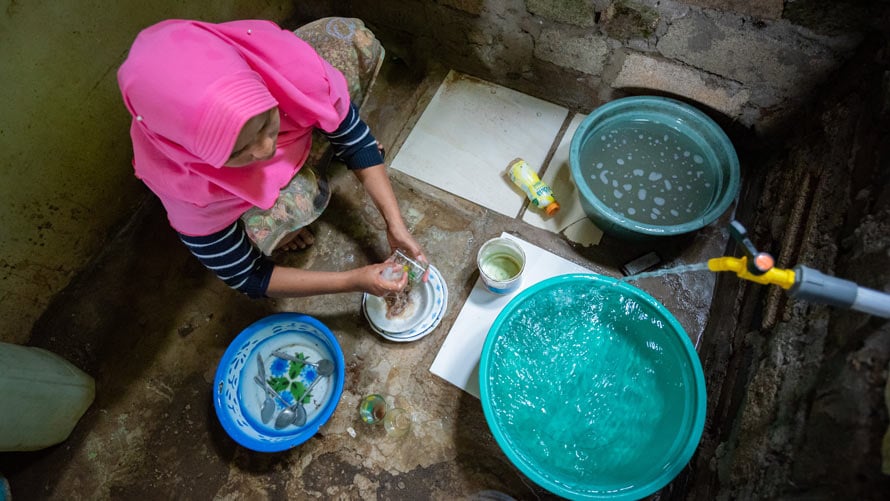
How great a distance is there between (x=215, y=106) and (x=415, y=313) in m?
1.04

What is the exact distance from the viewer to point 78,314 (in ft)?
6.46

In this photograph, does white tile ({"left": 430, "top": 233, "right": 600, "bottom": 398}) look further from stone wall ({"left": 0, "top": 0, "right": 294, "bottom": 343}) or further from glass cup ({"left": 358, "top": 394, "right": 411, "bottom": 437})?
stone wall ({"left": 0, "top": 0, "right": 294, "bottom": 343})

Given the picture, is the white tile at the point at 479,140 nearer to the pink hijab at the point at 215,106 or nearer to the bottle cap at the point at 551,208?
the bottle cap at the point at 551,208

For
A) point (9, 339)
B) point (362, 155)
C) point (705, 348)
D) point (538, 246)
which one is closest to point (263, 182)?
point (362, 155)

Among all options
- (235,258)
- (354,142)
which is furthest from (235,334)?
(354,142)

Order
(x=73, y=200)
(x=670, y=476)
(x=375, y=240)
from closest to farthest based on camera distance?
(x=670, y=476) < (x=73, y=200) < (x=375, y=240)

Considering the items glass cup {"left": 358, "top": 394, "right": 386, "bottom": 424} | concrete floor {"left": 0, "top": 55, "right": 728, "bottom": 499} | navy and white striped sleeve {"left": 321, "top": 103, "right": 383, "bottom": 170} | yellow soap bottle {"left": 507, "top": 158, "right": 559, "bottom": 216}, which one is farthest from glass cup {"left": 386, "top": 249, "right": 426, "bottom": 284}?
yellow soap bottle {"left": 507, "top": 158, "right": 559, "bottom": 216}

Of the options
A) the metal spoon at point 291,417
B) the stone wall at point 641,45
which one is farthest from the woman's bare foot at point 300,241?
the stone wall at point 641,45

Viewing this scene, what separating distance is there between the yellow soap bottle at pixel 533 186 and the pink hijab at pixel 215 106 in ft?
2.51

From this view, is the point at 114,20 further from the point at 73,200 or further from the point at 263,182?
the point at 263,182

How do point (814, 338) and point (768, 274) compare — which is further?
point (814, 338)

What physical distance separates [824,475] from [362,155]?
1.53 m

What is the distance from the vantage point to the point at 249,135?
3.76ft

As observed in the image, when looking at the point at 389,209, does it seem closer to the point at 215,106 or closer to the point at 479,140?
the point at 479,140
